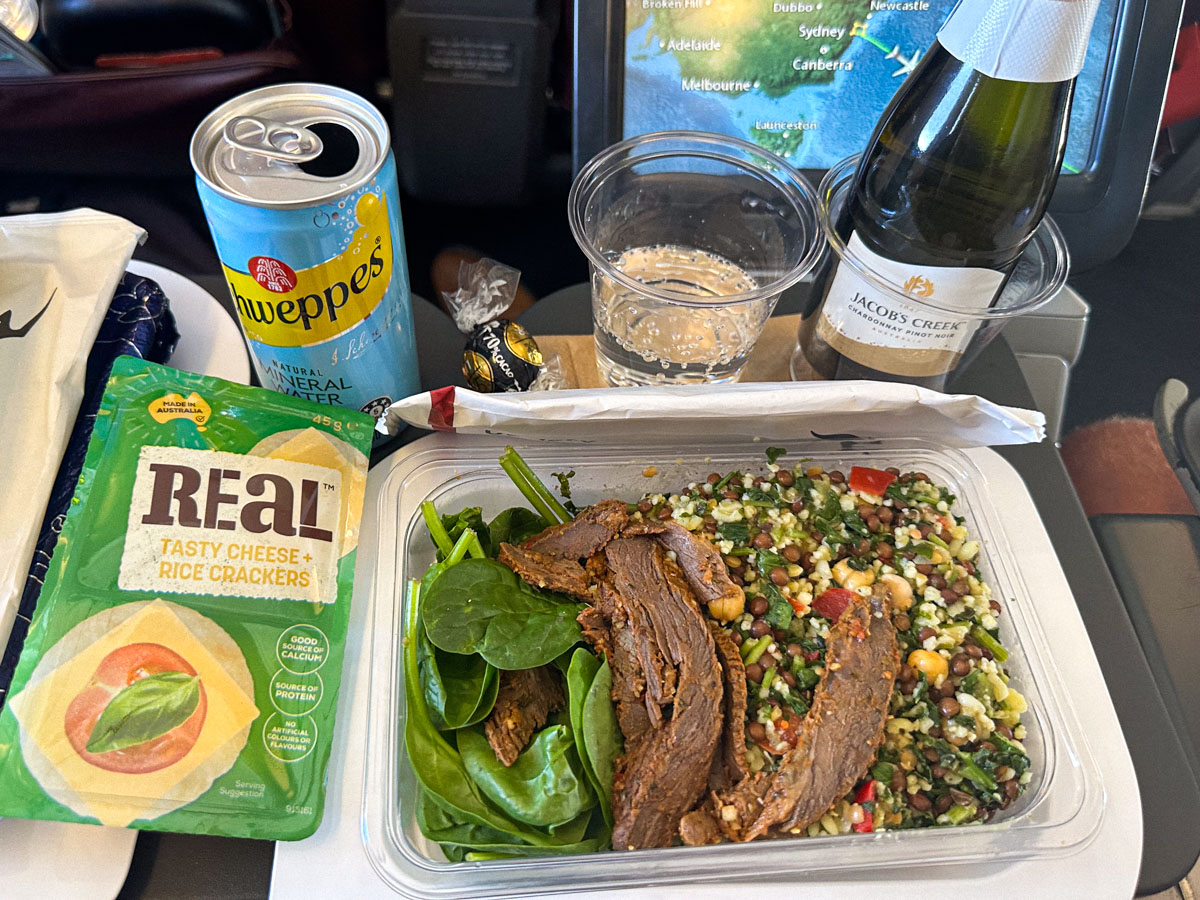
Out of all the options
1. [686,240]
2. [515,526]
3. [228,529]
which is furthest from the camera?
[686,240]

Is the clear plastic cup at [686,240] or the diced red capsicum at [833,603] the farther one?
the clear plastic cup at [686,240]

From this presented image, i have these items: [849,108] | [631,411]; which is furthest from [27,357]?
[849,108]

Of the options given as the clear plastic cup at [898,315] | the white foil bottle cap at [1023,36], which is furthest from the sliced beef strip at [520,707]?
the white foil bottle cap at [1023,36]

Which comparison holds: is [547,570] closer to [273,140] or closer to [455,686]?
[455,686]

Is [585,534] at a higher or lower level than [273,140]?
lower

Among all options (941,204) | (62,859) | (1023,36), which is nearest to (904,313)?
(941,204)

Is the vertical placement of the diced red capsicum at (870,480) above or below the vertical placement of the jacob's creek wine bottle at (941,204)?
below

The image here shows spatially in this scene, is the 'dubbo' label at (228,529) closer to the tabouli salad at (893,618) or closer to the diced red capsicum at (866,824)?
the tabouli salad at (893,618)
